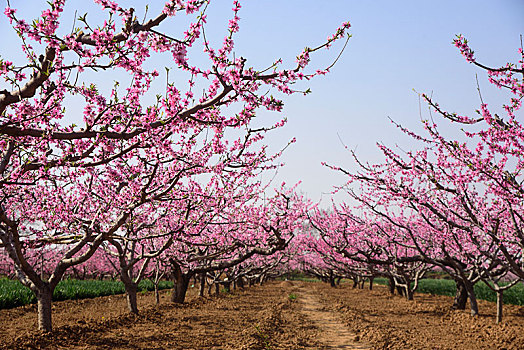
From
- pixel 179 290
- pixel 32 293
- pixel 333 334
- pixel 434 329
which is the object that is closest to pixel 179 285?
pixel 179 290

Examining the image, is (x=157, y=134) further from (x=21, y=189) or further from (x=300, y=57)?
(x=21, y=189)

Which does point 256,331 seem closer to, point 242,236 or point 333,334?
point 333,334

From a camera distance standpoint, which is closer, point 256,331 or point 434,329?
point 256,331

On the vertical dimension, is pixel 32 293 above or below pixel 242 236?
below

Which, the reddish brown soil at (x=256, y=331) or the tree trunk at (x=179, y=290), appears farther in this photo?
the tree trunk at (x=179, y=290)

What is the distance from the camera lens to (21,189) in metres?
8.34

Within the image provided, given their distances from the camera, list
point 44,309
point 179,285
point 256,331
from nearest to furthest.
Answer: point 44,309
point 256,331
point 179,285

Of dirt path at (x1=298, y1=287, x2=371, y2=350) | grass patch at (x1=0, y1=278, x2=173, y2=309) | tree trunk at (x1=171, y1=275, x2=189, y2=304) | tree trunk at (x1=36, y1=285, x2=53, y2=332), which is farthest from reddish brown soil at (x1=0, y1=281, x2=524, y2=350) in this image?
tree trunk at (x1=171, y1=275, x2=189, y2=304)

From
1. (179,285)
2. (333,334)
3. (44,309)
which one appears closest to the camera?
(44,309)

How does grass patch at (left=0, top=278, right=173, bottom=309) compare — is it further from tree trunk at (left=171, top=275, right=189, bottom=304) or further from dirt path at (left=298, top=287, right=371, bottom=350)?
dirt path at (left=298, top=287, right=371, bottom=350)

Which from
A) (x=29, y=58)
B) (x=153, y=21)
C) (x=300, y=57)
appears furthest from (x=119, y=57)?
(x=300, y=57)

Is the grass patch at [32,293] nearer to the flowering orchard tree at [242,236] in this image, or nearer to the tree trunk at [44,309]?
the flowering orchard tree at [242,236]

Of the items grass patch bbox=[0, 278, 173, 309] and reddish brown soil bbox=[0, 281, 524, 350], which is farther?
grass patch bbox=[0, 278, 173, 309]

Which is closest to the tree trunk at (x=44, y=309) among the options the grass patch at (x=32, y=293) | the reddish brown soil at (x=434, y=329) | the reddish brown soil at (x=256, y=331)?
the reddish brown soil at (x=256, y=331)
